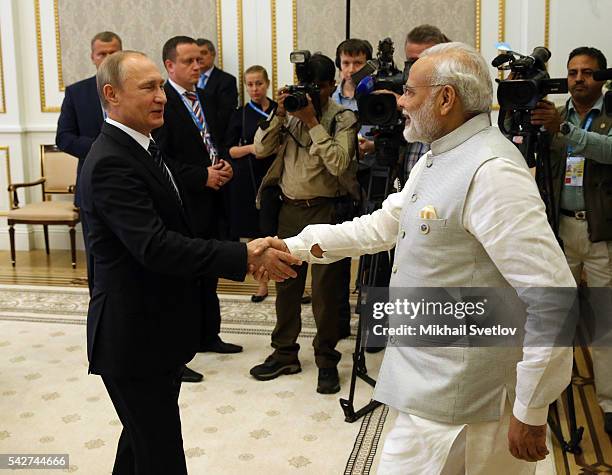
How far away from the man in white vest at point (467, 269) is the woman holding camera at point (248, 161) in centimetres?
336

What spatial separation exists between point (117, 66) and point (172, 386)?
937mm

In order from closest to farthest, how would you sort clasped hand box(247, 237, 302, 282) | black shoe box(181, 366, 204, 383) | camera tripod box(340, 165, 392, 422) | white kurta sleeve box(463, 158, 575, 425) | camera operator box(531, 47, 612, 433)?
1. white kurta sleeve box(463, 158, 575, 425)
2. clasped hand box(247, 237, 302, 282)
3. camera operator box(531, 47, 612, 433)
4. camera tripod box(340, 165, 392, 422)
5. black shoe box(181, 366, 204, 383)

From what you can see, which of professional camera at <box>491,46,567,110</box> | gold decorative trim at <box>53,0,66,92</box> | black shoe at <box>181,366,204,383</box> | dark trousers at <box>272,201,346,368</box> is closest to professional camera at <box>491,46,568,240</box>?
professional camera at <box>491,46,567,110</box>

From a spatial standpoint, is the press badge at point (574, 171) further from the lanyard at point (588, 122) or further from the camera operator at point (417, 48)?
the camera operator at point (417, 48)

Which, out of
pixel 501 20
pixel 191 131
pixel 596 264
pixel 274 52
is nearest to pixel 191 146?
pixel 191 131

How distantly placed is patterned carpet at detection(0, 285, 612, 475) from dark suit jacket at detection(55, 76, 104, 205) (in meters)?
1.11

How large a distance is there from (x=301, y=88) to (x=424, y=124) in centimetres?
175

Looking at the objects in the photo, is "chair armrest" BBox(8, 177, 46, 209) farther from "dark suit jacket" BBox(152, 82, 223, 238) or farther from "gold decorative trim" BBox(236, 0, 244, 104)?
"dark suit jacket" BBox(152, 82, 223, 238)

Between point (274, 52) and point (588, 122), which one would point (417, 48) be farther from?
point (274, 52)

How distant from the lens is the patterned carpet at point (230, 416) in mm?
3102

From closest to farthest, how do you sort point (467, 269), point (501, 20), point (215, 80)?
point (467, 269), point (501, 20), point (215, 80)

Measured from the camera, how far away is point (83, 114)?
4578 mm

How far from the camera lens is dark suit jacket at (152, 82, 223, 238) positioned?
3.93 m

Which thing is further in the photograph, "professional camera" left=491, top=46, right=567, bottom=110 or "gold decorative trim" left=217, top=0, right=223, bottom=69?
"gold decorative trim" left=217, top=0, right=223, bottom=69
